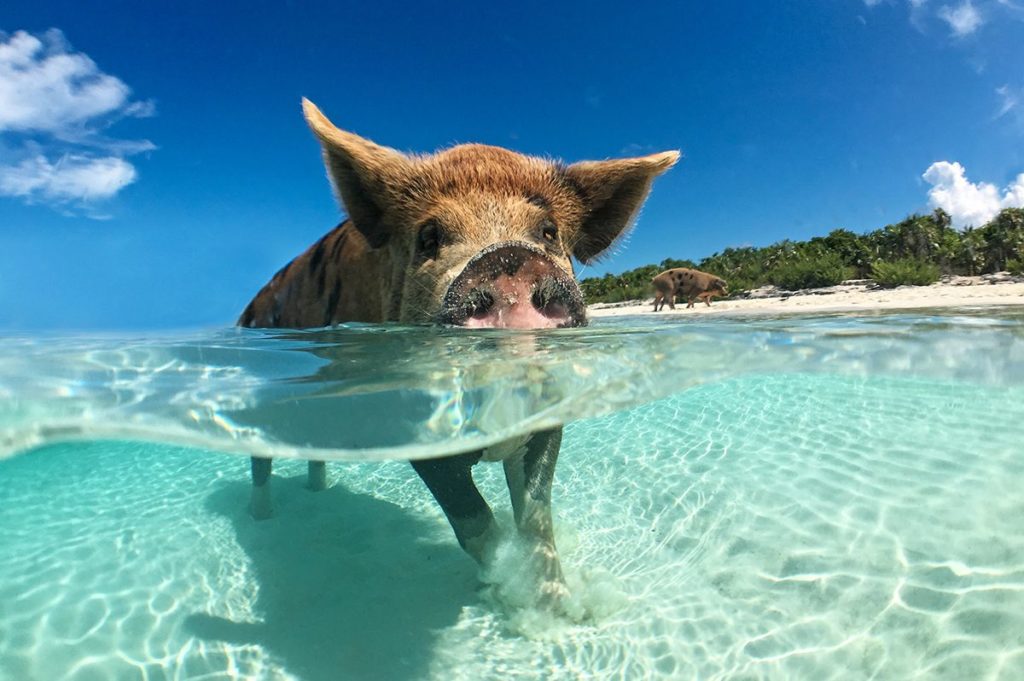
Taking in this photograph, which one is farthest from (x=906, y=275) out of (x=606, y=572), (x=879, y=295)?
(x=606, y=572)

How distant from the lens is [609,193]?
15.1 feet

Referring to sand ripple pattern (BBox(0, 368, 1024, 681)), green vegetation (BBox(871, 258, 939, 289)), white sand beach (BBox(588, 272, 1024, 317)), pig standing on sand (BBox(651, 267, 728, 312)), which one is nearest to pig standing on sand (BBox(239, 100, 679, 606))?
sand ripple pattern (BBox(0, 368, 1024, 681))

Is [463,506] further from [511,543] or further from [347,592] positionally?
[347,592]

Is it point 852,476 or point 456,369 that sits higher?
point 456,369

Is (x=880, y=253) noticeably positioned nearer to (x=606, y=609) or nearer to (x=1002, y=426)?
(x=1002, y=426)

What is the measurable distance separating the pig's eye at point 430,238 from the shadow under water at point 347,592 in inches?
81.1

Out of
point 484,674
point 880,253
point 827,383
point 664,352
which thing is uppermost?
point 880,253

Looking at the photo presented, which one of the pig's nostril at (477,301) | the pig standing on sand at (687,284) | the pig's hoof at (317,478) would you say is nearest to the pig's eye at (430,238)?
the pig's nostril at (477,301)

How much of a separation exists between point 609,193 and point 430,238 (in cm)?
153

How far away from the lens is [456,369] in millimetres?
3178

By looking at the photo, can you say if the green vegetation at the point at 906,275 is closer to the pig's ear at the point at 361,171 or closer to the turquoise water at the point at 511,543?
the turquoise water at the point at 511,543

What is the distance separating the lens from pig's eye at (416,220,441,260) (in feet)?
12.6

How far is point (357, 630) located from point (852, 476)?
13.8 ft

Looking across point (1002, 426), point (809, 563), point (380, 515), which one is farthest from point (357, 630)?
point (1002, 426)
